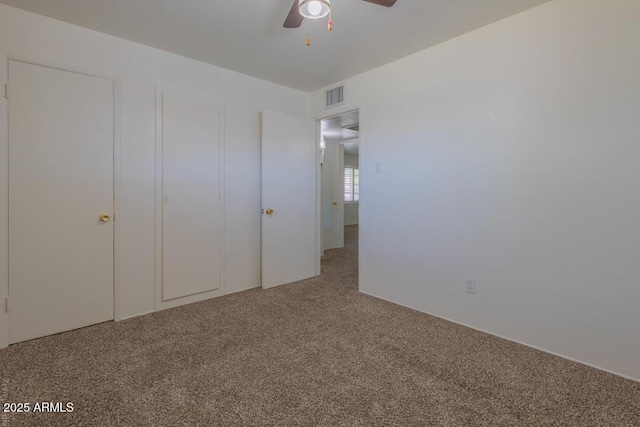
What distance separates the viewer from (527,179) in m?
2.24

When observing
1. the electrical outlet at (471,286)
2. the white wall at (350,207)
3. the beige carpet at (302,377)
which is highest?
the white wall at (350,207)

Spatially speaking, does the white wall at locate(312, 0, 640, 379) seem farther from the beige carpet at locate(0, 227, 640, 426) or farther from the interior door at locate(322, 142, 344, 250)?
the interior door at locate(322, 142, 344, 250)

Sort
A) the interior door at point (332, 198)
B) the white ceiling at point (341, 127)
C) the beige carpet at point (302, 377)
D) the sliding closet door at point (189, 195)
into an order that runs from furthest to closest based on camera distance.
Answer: the interior door at point (332, 198)
the white ceiling at point (341, 127)
the sliding closet door at point (189, 195)
the beige carpet at point (302, 377)

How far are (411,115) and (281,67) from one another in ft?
4.94

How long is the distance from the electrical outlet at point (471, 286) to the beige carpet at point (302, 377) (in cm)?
33

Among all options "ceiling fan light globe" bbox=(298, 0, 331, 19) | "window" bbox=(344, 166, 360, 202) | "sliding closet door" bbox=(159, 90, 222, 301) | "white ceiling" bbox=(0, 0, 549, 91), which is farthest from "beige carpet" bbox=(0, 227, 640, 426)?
"window" bbox=(344, 166, 360, 202)

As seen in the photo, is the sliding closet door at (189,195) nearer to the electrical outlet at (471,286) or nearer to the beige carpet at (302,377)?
the beige carpet at (302,377)

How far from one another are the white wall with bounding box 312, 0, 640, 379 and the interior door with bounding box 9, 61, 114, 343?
2699 millimetres

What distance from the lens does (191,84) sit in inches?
121

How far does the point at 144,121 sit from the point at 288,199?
1.74 m

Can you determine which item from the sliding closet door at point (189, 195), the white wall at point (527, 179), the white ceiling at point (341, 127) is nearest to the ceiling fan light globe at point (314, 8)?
the white wall at point (527, 179)

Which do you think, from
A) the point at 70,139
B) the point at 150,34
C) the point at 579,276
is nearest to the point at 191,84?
the point at 150,34

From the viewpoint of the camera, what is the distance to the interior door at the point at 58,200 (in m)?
2.25

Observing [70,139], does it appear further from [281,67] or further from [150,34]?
[281,67]
